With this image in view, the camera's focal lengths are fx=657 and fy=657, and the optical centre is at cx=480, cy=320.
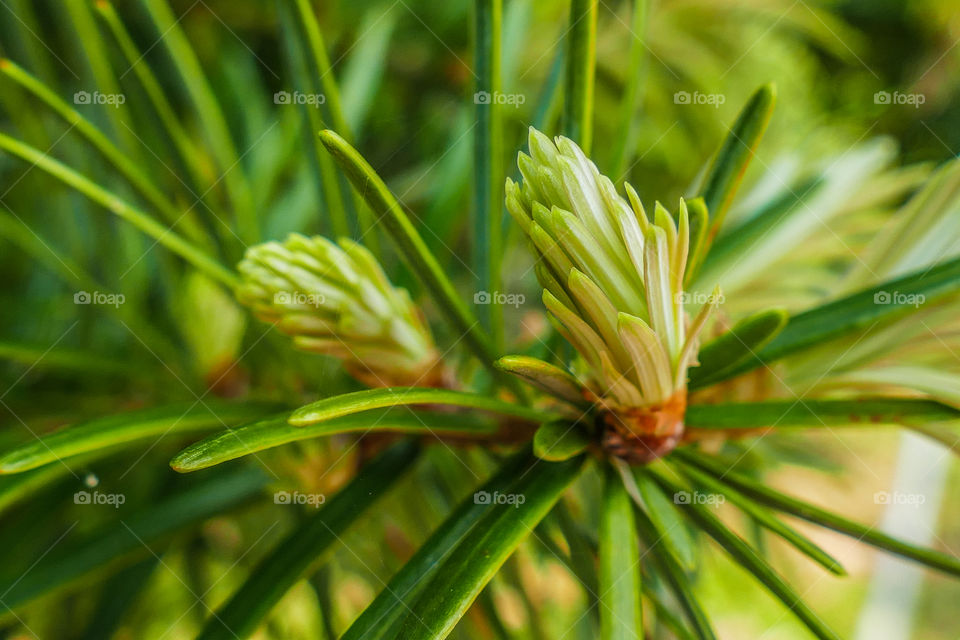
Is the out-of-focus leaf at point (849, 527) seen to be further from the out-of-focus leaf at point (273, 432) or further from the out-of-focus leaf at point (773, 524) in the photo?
the out-of-focus leaf at point (273, 432)

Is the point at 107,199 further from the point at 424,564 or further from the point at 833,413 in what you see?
the point at 833,413

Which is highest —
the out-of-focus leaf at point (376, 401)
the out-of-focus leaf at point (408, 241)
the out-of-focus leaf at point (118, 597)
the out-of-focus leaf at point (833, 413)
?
the out-of-focus leaf at point (408, 241)

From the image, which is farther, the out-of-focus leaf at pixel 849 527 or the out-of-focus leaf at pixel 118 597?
the out-of-focus leaf at pixel 118 597

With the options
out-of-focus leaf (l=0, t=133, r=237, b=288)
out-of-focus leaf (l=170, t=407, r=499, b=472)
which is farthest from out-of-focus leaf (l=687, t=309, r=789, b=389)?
out-of-focus leaf (l=0, t=133, r=237, b=288)

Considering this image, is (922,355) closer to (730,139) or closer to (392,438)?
(730,139)

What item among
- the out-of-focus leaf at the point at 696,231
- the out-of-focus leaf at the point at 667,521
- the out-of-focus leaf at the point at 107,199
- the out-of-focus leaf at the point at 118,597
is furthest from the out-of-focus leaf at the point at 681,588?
the out-of-focus leaf at the point at 118,597

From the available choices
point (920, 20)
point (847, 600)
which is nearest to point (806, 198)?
point (920, 20)

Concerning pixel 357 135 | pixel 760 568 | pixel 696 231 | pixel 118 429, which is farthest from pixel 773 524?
pixel 357 135
